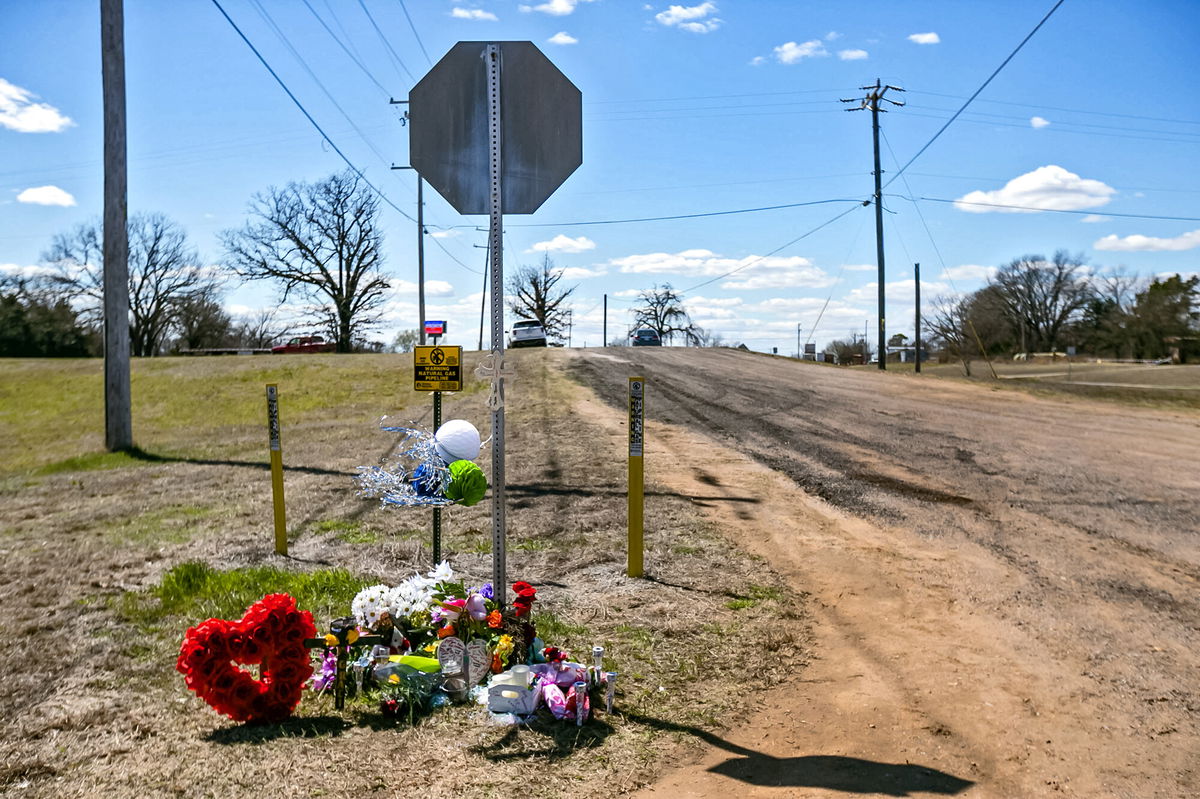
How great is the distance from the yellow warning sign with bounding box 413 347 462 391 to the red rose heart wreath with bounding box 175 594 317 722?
5.53 ft

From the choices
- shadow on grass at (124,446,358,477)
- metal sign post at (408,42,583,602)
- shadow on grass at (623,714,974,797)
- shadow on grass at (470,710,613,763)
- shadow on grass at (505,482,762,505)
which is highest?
metal sign post at (408,42,583,602)

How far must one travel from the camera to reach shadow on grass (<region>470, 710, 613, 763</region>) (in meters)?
3.67

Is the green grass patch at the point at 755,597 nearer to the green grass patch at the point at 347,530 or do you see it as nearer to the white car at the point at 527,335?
the green grass patch at the point at 347,530

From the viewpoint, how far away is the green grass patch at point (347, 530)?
7949 millimetres

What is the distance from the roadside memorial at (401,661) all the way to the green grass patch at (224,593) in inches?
43.6

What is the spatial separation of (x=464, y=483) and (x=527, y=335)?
1460 inches

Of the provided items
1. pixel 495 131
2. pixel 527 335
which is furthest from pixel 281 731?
pixel 527 335

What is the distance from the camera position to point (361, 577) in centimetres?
652

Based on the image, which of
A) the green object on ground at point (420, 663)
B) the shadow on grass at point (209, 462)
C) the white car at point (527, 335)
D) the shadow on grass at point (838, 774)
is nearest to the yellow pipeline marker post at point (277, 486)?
the green object on ground at point (420, 663)

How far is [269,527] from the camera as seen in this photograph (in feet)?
28.7

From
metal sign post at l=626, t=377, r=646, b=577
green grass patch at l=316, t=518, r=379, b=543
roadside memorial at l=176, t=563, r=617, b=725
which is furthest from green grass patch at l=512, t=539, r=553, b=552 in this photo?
roadside memorial at l=176, t=563, r=617, b=725

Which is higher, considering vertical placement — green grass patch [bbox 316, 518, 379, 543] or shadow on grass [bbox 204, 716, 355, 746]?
green grass patch [bbox 316, 518, 379, 543]

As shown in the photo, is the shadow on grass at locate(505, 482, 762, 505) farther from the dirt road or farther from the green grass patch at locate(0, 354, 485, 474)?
the green grass patch at locate(0, 354, 485, 474)

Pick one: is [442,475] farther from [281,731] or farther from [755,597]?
[755,597]
